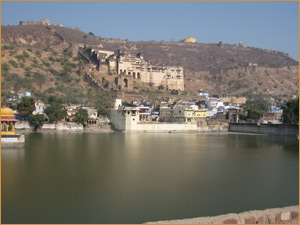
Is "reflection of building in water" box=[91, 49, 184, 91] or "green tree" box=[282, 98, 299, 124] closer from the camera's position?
"green tree" box=[282, 98, 299, 124]

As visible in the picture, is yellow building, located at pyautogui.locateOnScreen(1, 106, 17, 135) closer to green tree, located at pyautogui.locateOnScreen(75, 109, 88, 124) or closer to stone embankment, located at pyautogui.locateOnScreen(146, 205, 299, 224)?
green tree, located at pyautogui.locateOnScreen(75, 109, 88, 124)

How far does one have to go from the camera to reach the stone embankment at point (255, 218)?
24.5 ft

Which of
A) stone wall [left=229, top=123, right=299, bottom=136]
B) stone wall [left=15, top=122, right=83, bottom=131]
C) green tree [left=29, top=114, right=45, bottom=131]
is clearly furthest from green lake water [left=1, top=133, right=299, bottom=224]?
stone wall [left=15, top=122, right=83, bottom=131]

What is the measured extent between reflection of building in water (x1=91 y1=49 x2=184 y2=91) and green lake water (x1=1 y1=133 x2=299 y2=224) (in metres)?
32.7

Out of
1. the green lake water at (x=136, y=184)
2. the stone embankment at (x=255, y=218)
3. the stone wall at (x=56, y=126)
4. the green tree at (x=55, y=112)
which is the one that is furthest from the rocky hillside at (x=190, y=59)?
the stone embankment at (x=255, y=218)

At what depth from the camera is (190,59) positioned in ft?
301

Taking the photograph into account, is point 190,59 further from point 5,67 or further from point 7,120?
point 7,120

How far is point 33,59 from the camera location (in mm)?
57594

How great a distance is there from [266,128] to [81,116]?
18045 mm

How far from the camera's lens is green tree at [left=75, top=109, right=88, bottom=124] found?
128ft

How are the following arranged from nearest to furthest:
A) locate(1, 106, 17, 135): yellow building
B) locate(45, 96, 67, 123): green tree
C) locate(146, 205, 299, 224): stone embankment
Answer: locate(146, 205, 299, 224): stone embankment
locate(1, 106, 17, 135): yellow building
locate(45, 96, 67, 123): green tree

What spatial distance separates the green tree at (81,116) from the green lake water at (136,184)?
51.4 feet

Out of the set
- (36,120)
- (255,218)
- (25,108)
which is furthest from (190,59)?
(255,218)

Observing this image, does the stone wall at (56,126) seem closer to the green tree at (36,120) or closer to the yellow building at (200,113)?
the green tree at (36,120)
